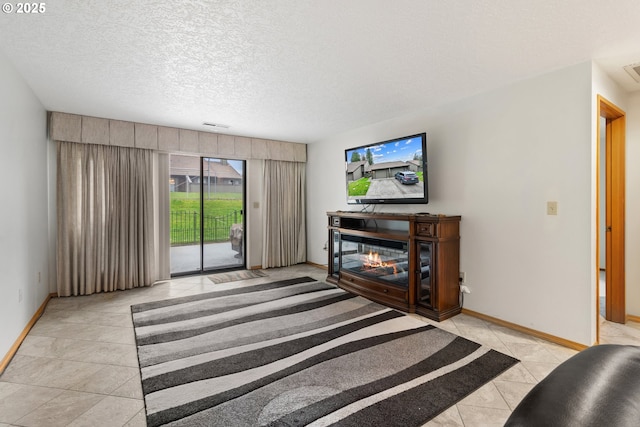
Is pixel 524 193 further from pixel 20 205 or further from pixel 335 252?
pixel 20 205

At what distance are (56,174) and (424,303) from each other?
4.53m

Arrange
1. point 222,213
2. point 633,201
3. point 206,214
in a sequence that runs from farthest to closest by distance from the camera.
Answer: point 222,213 → point 206,214 → point 633,201

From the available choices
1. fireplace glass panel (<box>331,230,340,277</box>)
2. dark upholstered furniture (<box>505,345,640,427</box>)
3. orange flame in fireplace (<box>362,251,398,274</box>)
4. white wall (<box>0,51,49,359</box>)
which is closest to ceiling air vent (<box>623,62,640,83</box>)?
orange flame in fireplace (<box>362,251,398,274</box>)

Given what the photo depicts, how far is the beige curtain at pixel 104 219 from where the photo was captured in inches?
147

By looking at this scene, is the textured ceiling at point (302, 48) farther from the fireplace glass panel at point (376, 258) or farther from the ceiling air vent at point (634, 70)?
the fireplace glass panel at point (376, 258)

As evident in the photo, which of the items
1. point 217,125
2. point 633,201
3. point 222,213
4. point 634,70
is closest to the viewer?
point 634,70

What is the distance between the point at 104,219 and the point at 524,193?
477cm

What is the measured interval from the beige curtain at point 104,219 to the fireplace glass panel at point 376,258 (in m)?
2.72

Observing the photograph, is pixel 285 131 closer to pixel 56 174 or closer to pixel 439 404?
pixel 56 174

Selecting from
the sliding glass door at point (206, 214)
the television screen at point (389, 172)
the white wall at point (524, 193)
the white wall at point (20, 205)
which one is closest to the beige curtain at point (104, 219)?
the white wall at point (20, 205)

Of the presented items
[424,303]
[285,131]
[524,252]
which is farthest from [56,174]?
[524,252]

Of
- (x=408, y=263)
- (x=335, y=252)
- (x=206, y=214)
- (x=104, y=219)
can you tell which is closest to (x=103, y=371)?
(x=104, y=219)

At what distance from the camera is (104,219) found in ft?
12.9

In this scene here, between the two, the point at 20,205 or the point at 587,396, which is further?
the point at 20,205
